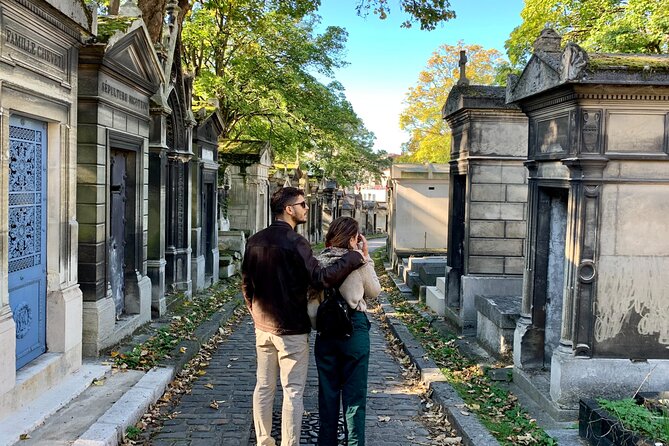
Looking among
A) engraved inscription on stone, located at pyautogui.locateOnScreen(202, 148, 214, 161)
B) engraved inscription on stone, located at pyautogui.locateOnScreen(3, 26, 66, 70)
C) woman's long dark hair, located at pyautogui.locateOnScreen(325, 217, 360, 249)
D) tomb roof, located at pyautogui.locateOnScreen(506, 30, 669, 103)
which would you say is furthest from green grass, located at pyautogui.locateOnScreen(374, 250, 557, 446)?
engraved inscription on stone, located at pyautogui.locateOnScreen(202, 148, 214, 161)

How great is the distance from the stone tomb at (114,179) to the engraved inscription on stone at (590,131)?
16.0ft

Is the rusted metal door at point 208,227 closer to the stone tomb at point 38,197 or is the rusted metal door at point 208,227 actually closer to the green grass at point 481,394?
the green grass at point 481,394

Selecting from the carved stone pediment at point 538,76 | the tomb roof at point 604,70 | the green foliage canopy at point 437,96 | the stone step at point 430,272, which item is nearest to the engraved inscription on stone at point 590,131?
the tomb roof at point 604,70

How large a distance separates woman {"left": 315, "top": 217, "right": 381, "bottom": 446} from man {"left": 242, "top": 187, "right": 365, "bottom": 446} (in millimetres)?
127

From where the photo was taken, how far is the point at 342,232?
4.30m

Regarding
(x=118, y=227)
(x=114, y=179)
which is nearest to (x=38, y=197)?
(x=114, y=179)

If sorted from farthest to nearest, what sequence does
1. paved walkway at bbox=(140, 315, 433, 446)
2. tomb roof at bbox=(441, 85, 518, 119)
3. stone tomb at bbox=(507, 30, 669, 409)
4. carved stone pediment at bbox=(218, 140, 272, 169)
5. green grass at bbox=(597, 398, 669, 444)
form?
carved stone pediment at bbox=(218, 140, 272, 169)
tomb roof at bbox=(441, 85, 518, 119)
stone tomb at bbox=(507, 30, 669, 409)
paved walkway at bbox=(140, 315, 433, 446)
green grass at bbox=(597, 398, 669, 444)

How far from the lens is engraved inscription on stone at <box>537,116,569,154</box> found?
557 centimetres

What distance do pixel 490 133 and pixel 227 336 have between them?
4.93m

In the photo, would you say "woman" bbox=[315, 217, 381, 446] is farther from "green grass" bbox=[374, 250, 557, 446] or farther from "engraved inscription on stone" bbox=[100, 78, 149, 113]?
"engraved inscription on stone" bbox=[100, 78, 149, 113]

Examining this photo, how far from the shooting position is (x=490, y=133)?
923 cm

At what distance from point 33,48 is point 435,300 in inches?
306

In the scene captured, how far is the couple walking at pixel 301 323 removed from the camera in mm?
4199

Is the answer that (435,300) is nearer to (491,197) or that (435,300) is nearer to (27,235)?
(491,197)
